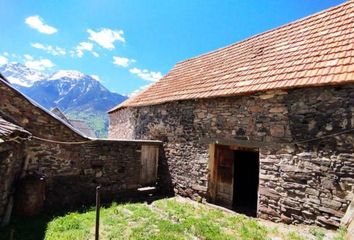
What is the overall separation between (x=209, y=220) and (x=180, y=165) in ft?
10.1

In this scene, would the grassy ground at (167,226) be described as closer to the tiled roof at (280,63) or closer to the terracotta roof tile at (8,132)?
the terracotta roof tile at (8,132)

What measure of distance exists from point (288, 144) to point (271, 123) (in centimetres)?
69

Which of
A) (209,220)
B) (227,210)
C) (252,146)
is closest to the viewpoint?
(209,220)

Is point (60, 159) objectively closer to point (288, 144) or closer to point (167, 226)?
point (167, 226)

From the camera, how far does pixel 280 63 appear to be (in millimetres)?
7582

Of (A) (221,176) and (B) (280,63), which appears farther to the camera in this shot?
(A) (221,176)

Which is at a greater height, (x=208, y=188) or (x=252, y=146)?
(x=252, y=146)

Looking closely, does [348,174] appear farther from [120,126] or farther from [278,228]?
[120,126]

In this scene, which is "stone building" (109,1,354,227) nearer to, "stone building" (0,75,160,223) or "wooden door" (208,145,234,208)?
"wooden door" (208,145,234,208)

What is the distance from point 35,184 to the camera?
6.84 meters

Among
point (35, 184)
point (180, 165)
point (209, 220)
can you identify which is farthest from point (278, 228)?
point (35, 184)

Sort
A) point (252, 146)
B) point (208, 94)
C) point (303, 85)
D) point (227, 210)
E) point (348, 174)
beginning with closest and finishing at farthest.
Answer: point (348, 174)
point (303, 85)
point (252, 146)
point (227, 210)
point (208, 94)

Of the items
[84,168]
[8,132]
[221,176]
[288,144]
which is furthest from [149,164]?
[8,132]

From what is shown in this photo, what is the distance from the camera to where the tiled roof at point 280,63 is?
6168 mm
